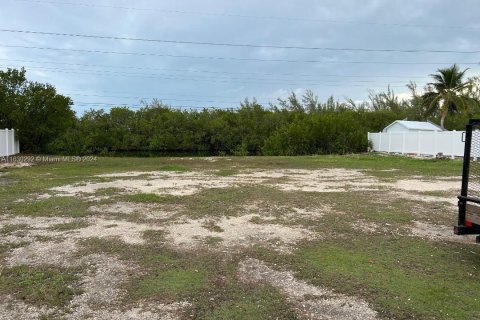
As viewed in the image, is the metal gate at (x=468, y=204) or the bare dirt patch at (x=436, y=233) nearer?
the metal gate at (x=468, y=204)

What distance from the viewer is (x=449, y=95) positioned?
31.5 metres

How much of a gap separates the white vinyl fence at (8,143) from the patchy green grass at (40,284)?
18540 millimetres

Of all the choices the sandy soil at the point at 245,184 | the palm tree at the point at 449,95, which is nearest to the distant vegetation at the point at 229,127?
the palm tree at the point at 449,95

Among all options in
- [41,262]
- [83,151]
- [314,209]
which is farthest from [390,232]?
[83,151]

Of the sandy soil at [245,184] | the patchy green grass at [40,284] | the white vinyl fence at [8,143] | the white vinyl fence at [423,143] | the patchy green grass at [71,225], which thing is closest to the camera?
the patchy green grass at [40,284]

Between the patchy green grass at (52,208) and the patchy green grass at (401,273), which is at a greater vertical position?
the patchy green grass at (401,273)

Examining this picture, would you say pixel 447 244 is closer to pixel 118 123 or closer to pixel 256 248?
pixel 256 248

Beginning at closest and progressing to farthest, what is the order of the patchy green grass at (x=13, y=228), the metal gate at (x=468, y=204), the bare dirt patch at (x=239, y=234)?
the metal gate at (x=468, y=204)
the bare dirt patch at (x=239, y=234)
the patchy green grass at (x=13, y=228)

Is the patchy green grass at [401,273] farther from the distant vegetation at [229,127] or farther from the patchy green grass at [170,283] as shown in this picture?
the distant vegetation at [229,127]

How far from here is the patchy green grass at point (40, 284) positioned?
11.4 feet

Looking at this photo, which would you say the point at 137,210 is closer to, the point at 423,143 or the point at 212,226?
the point at 212,226

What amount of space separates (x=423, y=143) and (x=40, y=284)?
22.7m

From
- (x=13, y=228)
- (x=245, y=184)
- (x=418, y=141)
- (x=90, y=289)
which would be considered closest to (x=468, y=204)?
(x=90, y=289)

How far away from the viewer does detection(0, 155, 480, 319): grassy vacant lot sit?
11.0ft
